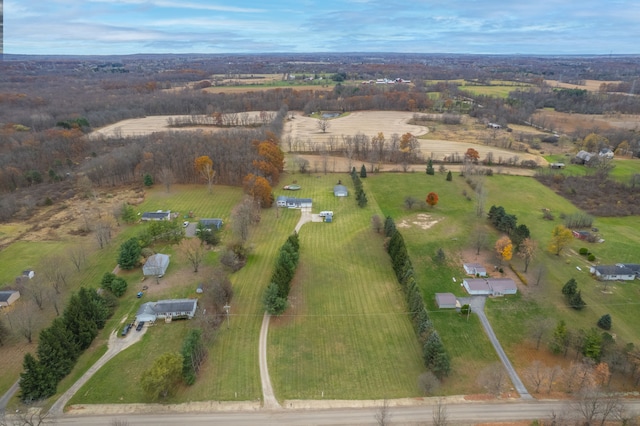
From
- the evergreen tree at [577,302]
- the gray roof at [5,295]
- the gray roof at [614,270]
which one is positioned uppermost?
the gray roof at [614,270]

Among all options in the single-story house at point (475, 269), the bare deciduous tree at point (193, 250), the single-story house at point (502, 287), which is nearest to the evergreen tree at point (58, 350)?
the bare deciduous tree at point (193, 250)

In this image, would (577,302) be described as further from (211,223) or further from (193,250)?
(211,223)

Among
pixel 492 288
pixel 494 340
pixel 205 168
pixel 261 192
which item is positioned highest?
pixel 205 168

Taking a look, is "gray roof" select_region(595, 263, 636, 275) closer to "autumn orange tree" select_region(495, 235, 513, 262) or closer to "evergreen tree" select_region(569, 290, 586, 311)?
"evergreen tree" select_region(569, 290, 586, 311)

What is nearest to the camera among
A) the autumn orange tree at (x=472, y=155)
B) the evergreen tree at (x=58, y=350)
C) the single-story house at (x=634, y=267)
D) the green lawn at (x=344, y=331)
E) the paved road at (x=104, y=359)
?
the paved road at (x=104, y=359)

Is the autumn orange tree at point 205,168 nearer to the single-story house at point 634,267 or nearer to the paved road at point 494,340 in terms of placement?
the paved road at point 494,340

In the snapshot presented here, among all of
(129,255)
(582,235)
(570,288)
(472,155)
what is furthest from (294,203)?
(472,155)

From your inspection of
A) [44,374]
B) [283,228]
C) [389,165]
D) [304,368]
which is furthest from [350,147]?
[44,374]
